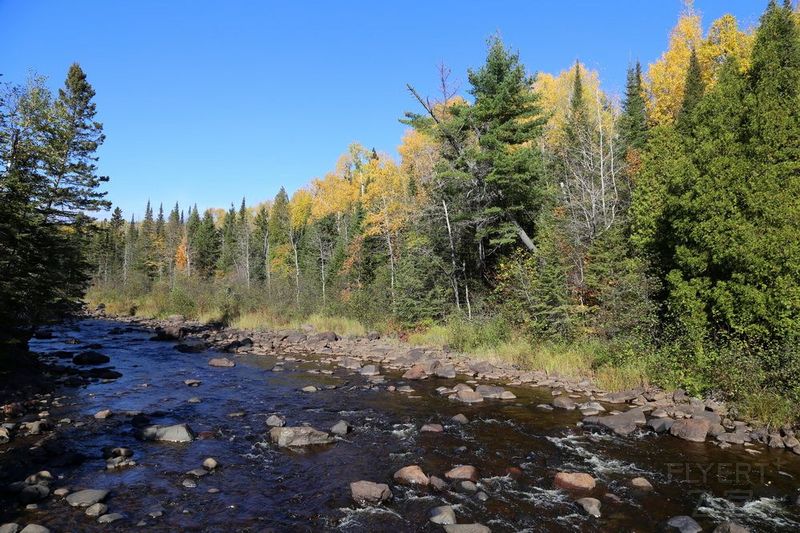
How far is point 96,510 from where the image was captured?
22.7 feet

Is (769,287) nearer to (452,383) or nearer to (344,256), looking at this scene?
(452,383)

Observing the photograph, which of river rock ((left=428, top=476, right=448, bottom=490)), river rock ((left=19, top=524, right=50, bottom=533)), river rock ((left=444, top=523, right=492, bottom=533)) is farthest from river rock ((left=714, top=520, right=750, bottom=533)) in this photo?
river rock ((left=19, top=524, right=50, bottom=533))

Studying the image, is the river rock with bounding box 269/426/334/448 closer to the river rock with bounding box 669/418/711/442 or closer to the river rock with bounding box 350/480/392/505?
the river rock with bounding box 350/480/392/505

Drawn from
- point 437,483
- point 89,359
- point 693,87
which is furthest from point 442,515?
point 693,87

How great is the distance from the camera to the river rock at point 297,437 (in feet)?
33.5

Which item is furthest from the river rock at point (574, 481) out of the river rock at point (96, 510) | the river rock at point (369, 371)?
the river rock at point (369, 371)

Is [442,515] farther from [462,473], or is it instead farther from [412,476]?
[462,473]

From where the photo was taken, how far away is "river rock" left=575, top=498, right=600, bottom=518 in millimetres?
7240

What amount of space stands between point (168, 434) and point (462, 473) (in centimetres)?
645

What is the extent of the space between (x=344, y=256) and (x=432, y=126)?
19458 mm

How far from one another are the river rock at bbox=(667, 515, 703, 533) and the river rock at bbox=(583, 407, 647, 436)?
3.94m

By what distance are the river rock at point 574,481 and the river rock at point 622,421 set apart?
3150mm

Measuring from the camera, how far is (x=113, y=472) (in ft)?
27.9

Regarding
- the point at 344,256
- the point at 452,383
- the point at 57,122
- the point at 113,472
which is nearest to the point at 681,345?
the point at 452,383
